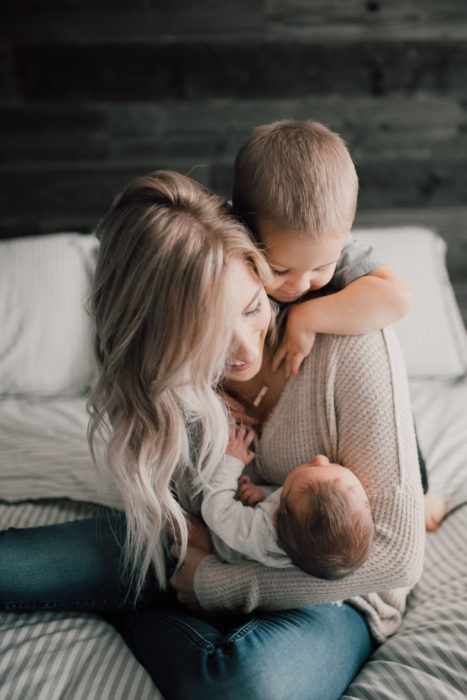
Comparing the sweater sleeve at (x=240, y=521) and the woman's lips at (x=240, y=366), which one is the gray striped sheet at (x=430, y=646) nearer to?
the sweater sleeve at (x=240, y=521)

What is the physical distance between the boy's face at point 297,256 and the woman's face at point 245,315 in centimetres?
5

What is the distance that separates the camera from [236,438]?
1.02m

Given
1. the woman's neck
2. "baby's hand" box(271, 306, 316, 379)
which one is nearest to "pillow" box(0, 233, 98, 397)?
the woman's neck

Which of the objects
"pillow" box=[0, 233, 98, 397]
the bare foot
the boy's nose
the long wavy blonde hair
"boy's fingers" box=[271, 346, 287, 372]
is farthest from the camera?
"pillow" box=[0, 233, 98, 397]

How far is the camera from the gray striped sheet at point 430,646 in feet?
2.77

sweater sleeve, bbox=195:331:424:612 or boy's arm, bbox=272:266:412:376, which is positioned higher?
boy's arm, bbox=272:266:412:376

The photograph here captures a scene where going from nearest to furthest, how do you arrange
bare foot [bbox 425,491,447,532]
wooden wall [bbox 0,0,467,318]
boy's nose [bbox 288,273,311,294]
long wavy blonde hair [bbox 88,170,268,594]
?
long wavy blonde hair [bbox 88,170,268,594] → boy's nose [bbox 288,273,311,294] → bare foot [bbox 425,491,447,532] → wooden wall [bbox 0,0,467,318]

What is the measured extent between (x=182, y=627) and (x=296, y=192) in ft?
2.48

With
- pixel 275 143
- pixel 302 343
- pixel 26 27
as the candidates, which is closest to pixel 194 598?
pixel 302 343

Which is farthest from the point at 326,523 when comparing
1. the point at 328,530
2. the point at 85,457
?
the point at 85,457

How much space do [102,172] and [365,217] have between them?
95 centimetres

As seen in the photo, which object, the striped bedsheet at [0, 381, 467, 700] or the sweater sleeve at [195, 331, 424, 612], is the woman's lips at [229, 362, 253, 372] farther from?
the striped bedsheet at [0, 381, 467, 700]

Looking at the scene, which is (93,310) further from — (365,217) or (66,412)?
(365,217)

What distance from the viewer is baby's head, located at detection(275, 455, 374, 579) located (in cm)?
84
